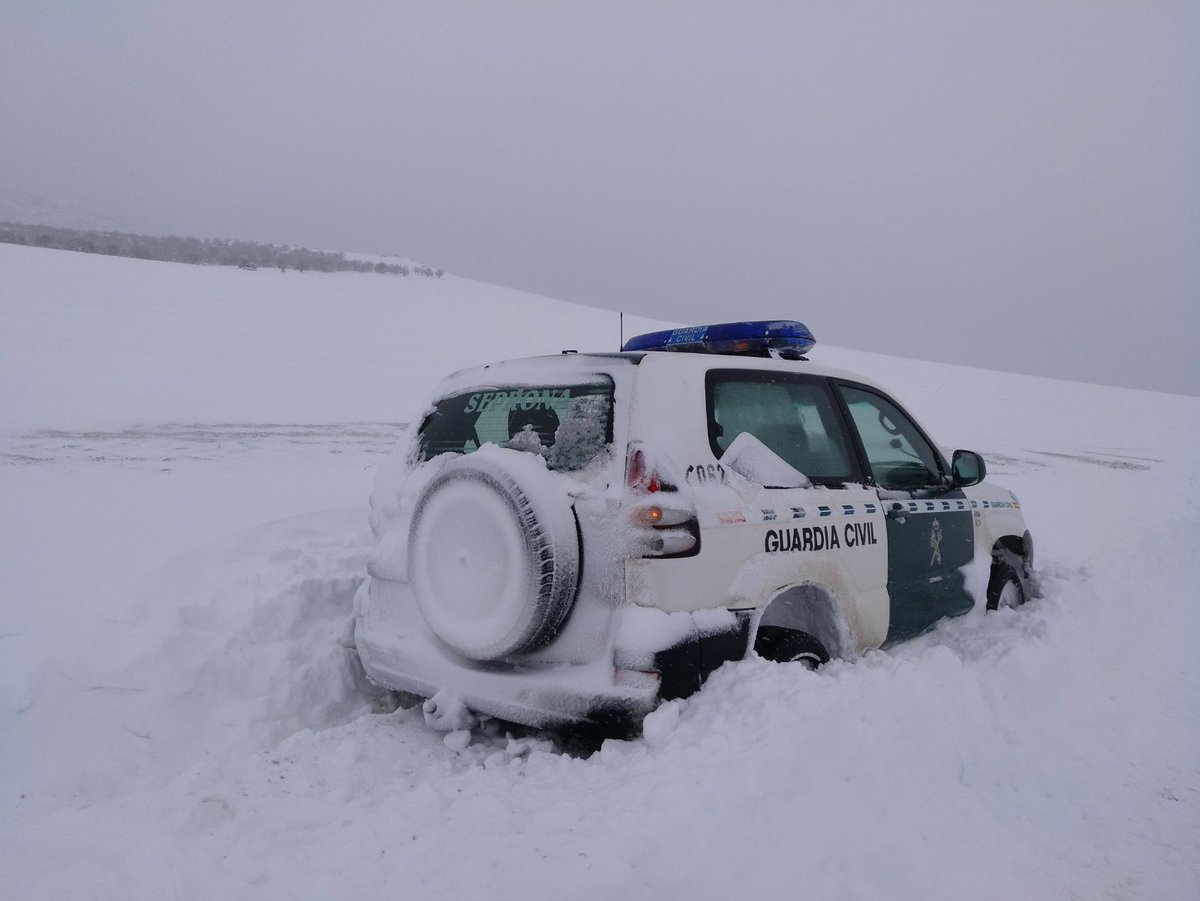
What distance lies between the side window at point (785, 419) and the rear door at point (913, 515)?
0.19 m

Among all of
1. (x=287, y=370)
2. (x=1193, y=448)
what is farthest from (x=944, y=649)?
(x=1193, y=448)

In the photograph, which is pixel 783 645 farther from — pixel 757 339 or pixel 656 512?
pixel 757 339

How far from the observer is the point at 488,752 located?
127 inches

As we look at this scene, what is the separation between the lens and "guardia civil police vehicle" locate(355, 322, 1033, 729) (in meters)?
2.81

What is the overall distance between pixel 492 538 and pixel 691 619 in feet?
2.53

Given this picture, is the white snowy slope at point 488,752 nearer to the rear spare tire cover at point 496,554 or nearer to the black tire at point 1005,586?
the black tire at point 1005,586

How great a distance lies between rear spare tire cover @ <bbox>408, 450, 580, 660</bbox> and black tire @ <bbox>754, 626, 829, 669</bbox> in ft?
2.99

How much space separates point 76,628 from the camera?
3.87 m

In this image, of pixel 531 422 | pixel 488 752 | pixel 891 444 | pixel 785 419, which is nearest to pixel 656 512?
pixel 531 422

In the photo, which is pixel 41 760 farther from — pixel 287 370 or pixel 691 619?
pixel 287 370

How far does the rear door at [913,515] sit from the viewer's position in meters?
3.97

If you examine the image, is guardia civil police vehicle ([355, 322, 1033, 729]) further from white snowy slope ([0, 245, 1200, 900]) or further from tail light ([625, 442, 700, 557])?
white snowy slope ([0, 245, 1200, 900])

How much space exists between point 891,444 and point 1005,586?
1.58 metres

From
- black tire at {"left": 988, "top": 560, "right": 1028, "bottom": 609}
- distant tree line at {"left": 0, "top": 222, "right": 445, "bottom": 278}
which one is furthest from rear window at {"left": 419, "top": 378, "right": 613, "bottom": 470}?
distant tree line at {"left": 0, "top": 222, "right": 445, "bottom": 278}
